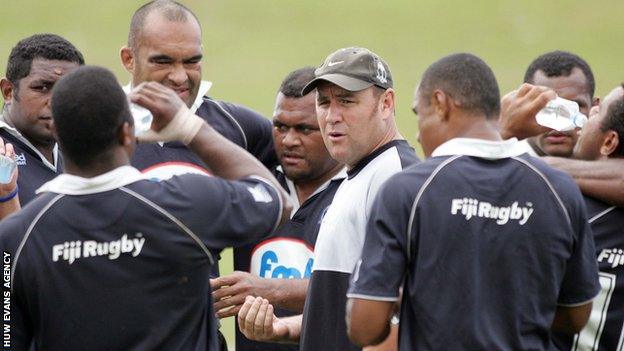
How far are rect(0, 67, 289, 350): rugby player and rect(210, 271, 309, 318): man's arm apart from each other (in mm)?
1466

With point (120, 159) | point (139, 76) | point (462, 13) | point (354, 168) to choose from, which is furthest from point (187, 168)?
point (462, 13)

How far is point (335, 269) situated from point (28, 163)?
208cm

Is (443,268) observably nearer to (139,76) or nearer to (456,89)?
(456,89)

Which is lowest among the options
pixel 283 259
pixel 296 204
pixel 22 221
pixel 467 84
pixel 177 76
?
pixel 283 259

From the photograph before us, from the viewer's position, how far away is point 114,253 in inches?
203

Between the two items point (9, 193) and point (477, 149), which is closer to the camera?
point (477, 149)

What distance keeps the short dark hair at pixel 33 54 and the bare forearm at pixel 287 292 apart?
1.79 metres

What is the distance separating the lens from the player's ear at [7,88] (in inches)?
290

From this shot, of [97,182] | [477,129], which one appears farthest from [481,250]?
[97,182]

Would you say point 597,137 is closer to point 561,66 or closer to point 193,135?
point 561,66

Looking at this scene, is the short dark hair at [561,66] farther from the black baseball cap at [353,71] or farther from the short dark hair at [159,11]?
the short dark hair at [159,11]

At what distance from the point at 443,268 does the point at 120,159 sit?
1433mm

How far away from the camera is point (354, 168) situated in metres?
6.39

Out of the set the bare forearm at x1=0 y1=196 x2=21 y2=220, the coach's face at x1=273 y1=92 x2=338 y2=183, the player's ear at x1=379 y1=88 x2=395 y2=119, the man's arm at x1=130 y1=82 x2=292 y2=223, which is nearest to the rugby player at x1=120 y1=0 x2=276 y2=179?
the coach's face at x1=273 y1=92 x2=338 y2=183
